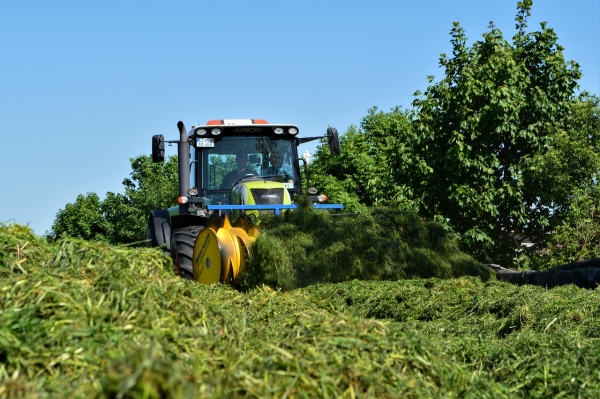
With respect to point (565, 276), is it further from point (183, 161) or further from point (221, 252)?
point (183, 161)

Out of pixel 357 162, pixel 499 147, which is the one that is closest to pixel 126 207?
pixel 357 162

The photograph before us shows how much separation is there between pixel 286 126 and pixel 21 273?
8.25 metres

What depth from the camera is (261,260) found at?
9.75 meters

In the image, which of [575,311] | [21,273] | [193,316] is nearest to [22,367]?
[193,316]

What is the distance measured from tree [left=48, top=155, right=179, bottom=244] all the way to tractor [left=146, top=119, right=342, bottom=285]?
44.9 m

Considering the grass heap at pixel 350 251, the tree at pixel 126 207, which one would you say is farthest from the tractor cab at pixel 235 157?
the tree at pixel 126 207

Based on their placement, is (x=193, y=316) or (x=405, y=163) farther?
(x=405, y=163)

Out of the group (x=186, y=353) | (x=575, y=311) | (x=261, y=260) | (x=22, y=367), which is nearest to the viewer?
(x=22, y=367)

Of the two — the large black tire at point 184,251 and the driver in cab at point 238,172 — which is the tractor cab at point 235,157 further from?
the large black tire at point 184,251

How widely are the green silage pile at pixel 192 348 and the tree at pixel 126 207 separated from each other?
2070 inches

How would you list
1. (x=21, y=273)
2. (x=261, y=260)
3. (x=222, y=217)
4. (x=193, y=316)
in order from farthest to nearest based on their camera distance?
(x=222, y=217)
(x=261, y=260)
(x=21, y=273)
(x=193, y=316)

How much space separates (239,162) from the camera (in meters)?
12.8

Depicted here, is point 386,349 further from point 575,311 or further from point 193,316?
point 575,311

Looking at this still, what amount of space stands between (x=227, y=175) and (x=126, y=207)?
4977 centimetres
